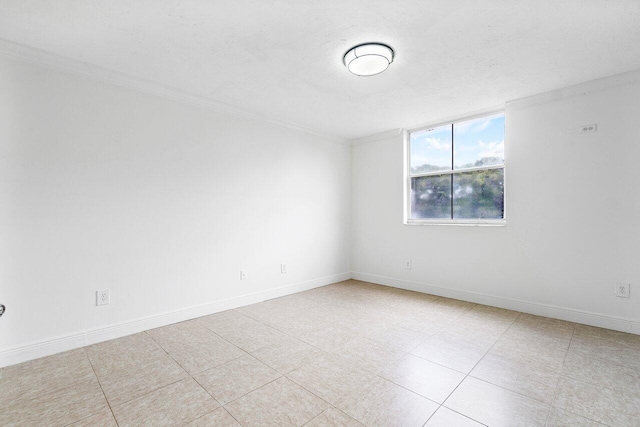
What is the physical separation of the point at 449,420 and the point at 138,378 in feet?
6.68

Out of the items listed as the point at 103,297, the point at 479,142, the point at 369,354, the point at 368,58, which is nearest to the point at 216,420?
the point at 369,354

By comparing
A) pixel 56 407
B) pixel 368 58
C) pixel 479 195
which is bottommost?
pixel 56 407

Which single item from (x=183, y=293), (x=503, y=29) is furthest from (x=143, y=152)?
(x=503, y=29)

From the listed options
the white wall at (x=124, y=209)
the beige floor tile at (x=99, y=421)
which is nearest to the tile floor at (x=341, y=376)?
Result: the beige floor tile at (x=99, y=421)

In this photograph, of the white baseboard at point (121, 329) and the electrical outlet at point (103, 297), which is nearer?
the white baseboard at point (121, 329)

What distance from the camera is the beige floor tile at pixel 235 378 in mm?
1901

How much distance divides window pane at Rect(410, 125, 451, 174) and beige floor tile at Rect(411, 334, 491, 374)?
7.96 ft

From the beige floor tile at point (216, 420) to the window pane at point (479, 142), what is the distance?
3.86 metres

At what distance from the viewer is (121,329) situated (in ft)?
9.07

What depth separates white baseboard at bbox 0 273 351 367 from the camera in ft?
7.54

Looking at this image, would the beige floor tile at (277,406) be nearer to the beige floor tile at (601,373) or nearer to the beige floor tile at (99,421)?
the beige floor tile at (99,421)

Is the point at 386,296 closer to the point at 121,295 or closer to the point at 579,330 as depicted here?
the point at 579,330

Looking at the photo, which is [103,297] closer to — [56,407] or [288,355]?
[56,407]

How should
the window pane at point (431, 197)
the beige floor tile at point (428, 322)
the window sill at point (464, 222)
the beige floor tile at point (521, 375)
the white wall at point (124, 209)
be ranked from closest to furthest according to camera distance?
the beige floor tile at point (521, 375) < the white wall at point (124, 209) < the beige floor tile at point (428, 322) < the window sill at point (464, 222) < the window pane at point (431, 197)
